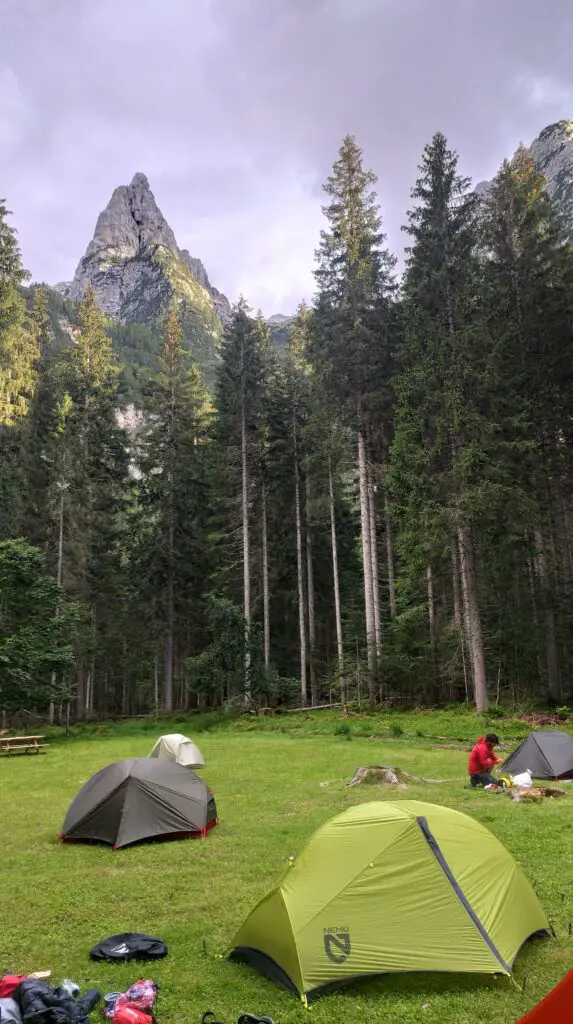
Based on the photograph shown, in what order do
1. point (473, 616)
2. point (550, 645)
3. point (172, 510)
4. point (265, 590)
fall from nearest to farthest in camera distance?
1. point (473, 616)
2. point (550, 645)
3. point (265, 590)
4. point (172, 510)

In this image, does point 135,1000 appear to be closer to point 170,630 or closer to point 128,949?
point 128,949

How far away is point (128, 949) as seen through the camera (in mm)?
5598

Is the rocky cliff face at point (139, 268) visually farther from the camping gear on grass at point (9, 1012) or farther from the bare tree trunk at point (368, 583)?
the camping gear on grass at point (9, 1012)

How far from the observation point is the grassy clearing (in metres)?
4.71

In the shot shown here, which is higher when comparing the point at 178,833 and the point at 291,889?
the point at 291,889

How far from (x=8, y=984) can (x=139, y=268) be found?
544 feet

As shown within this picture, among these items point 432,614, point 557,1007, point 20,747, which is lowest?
point 20,747

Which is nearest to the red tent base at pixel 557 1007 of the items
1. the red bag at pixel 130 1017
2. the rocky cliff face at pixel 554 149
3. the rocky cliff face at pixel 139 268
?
the red bag at pixel 130 1017

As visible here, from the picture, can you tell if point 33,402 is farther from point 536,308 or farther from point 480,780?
point 480,780

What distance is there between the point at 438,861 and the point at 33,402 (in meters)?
33.3

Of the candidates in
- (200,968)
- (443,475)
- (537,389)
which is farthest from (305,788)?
(537,389)

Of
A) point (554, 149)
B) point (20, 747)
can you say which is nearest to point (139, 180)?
point (554, 149)

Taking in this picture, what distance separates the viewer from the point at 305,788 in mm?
12562

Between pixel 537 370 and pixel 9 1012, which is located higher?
pixel 537 370
